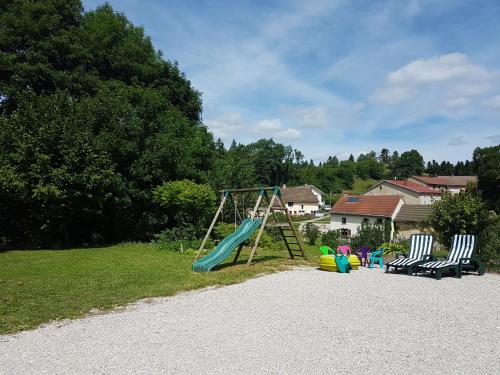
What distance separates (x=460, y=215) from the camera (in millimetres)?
14258

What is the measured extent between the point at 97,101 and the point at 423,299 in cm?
1765

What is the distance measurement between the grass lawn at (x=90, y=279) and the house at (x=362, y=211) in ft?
89.8

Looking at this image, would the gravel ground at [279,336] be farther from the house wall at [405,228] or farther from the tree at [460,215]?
the house wall at [405,228]

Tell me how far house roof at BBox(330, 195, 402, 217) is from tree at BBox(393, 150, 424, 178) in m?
85.8

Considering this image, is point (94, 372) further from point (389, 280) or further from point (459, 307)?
point (389, 280)

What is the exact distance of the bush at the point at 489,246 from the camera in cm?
1230

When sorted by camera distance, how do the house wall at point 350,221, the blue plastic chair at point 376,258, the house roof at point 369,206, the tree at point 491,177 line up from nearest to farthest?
the blue plastic chair at point 376,258, the house roof at point 369,206, the house wall at point 350,221, the tree at point 491,177

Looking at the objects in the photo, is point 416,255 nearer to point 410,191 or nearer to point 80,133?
point 80,133

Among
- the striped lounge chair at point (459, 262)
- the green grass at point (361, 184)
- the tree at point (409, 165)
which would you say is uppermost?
the tree at point (409, 165)

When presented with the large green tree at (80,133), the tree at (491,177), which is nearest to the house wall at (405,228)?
the tree at (491,177)

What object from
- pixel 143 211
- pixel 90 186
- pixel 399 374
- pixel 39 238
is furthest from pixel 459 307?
pixel 39 238

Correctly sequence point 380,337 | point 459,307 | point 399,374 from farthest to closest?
point 459,307
point 380,337
point 399,374

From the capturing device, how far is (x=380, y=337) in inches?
230

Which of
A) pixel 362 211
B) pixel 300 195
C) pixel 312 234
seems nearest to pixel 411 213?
pixel 362 211
